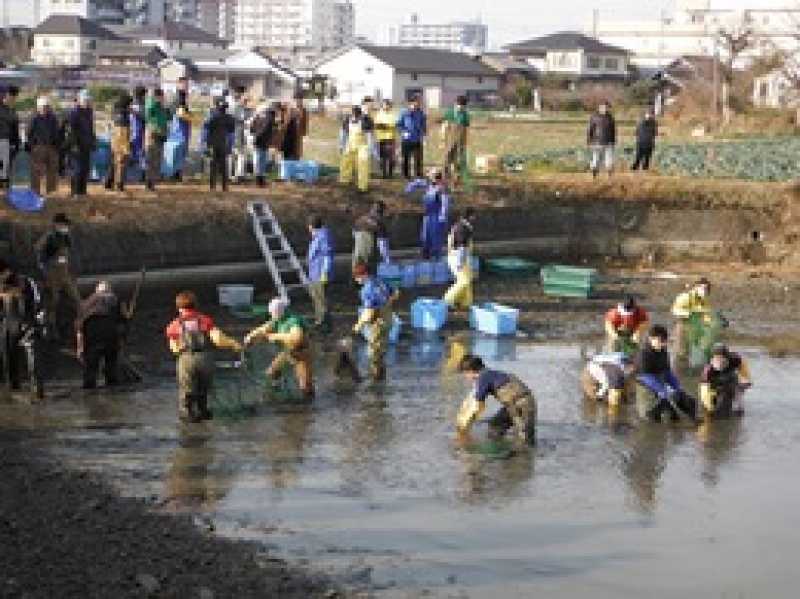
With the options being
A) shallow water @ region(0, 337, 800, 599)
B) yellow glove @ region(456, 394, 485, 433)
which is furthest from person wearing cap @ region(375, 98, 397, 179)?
yellow glove @ region(456, 394, 485, 433)

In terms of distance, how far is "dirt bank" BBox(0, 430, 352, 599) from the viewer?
8.99m

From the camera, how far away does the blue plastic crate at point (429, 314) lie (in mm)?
19266

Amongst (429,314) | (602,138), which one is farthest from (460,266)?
(602,138)

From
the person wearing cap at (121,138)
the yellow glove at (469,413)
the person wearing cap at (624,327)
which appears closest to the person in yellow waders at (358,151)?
the person wearing cap at (121,138)

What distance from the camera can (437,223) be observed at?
23.0m

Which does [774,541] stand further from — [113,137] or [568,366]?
[113,137]

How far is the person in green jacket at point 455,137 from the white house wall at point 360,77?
49.8m

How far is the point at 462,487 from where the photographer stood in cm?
1197

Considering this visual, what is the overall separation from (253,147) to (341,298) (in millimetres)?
3684

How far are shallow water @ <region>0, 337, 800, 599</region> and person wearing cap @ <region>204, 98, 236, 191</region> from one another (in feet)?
23.1

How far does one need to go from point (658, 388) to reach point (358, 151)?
10831 mm

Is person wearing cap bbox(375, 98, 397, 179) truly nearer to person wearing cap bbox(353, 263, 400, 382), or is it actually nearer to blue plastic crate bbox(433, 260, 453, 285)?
blue plastic crate bbox(433, 260, 453, 285)

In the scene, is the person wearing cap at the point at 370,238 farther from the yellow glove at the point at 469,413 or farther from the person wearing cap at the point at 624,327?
the yellow glove at the point at 469,413

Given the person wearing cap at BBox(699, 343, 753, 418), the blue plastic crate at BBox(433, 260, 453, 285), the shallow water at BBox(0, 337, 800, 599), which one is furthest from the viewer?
the blue plastic crate at BBox(433, 260, 453, 285)
